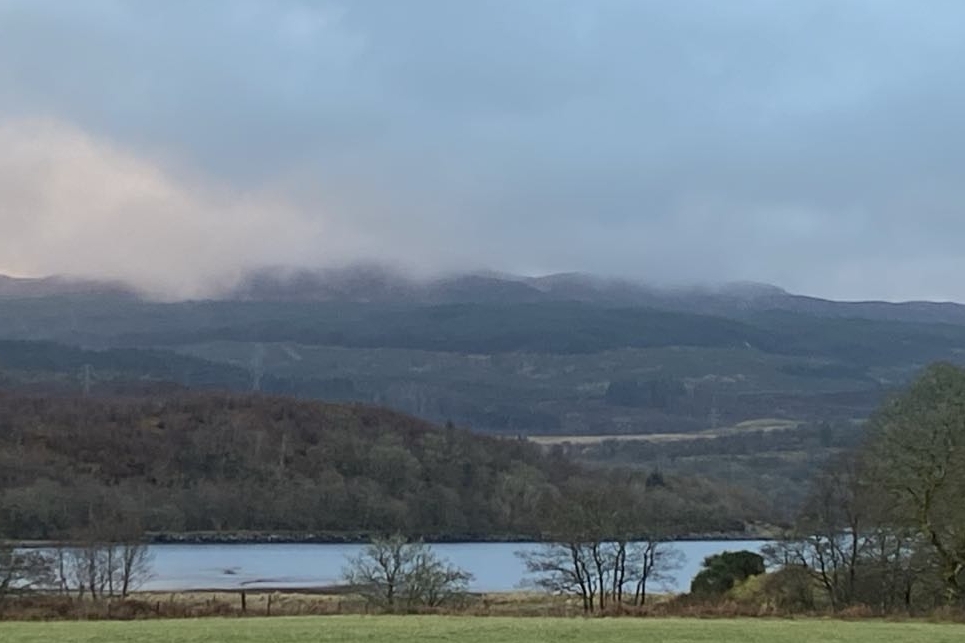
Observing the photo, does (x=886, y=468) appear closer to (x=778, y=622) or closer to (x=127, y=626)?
(x=778, y=622)

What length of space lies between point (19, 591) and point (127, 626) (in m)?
29.3

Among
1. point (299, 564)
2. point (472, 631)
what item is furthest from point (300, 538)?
point (472, 631)

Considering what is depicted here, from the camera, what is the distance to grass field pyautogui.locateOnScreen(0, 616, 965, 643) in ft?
96.6

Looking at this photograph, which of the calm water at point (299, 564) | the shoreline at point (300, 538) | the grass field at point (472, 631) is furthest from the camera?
the shoreline at point (300, 538)

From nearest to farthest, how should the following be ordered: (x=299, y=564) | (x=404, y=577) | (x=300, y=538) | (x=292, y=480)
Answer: (x=404, y=577) → (x=299, y=564) → (x=300, y=538) → (x=292, y=480)

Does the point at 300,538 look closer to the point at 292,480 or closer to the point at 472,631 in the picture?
the point at 292,480

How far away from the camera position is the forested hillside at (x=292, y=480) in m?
160

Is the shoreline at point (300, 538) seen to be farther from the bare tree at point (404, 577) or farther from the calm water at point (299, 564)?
the bare tree at point (404, 577)

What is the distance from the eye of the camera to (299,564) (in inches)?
5118

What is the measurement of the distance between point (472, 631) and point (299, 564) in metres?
102

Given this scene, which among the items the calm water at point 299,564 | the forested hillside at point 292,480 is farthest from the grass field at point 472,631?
the forested hillside at point 292,480

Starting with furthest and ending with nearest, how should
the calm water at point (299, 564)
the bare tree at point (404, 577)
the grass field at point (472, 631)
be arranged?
the calm water at point (299, 564), the bare tree at point (404, 577), the grass field at point (472, 631)

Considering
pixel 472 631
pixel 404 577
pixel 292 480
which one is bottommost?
pixel 404 577

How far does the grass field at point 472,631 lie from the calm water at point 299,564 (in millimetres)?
50320
